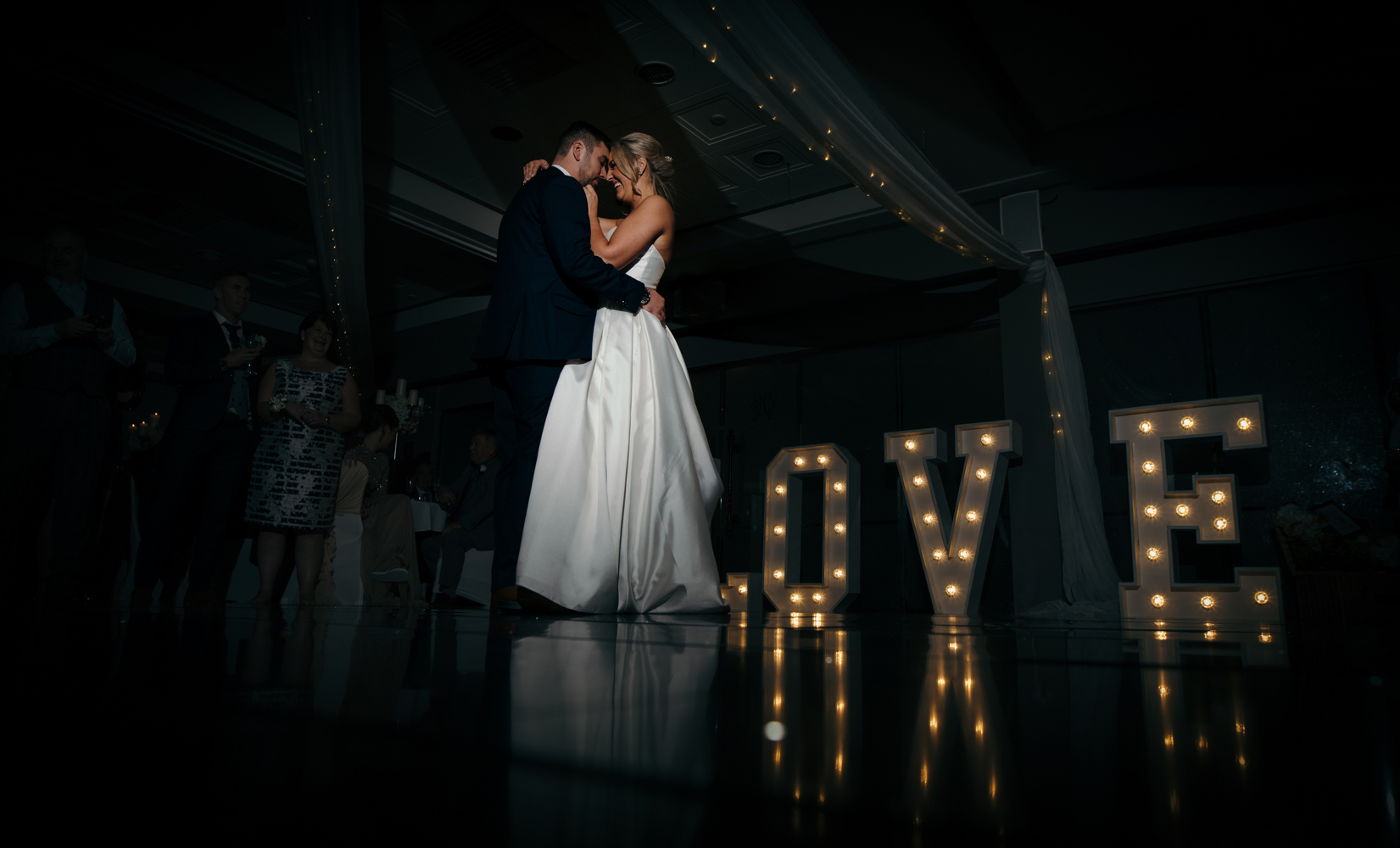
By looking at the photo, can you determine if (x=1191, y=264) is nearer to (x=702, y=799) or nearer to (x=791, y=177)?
(x=791, y=177)

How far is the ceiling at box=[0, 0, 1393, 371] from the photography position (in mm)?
4117

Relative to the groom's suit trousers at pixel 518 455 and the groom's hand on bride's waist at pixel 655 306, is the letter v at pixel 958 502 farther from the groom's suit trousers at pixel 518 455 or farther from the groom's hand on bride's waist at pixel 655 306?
the groom's suit trousers at pixel 518 455

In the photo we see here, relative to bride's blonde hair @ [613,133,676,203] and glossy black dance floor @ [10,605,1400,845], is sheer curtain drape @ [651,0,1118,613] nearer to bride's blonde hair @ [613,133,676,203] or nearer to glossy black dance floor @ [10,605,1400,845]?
bride's blonde hair @ [613,133,676,203]

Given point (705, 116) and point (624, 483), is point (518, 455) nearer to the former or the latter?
point (624, 483)

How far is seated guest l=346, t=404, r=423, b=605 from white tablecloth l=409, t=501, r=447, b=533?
0.46m

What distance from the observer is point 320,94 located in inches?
127

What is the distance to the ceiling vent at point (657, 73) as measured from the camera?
4477 mm

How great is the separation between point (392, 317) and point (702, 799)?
30.9 ft

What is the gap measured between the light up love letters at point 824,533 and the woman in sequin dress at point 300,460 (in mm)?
2788

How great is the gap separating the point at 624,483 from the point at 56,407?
2447mm

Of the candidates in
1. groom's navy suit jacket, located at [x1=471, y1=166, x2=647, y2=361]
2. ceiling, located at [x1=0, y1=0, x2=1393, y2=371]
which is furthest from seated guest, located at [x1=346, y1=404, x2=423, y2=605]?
groom's navy suit jacket, located at [x1=471, y1=166, x2=647, y2=361]

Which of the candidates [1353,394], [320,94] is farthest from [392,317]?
[1353,394]

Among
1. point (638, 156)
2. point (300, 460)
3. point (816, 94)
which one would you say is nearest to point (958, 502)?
point (816, 94)

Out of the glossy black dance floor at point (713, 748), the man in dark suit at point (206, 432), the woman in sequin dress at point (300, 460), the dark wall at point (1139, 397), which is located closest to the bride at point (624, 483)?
the glossy black dance floor at point (713, 748)
